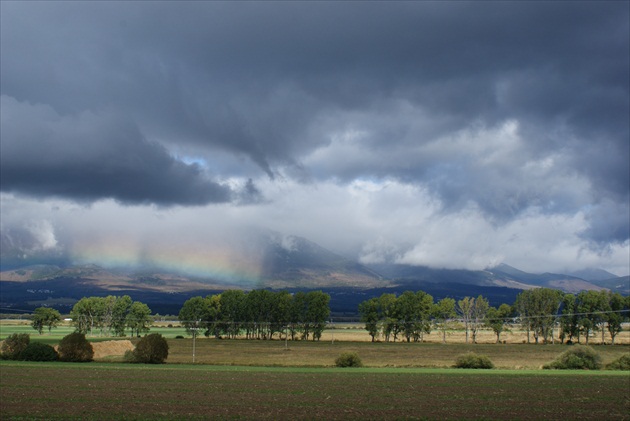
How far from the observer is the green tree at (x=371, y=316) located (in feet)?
504

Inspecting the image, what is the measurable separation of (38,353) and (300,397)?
47328mm

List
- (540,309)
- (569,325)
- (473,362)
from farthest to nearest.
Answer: (540,309) → (569,325) → (473,362)

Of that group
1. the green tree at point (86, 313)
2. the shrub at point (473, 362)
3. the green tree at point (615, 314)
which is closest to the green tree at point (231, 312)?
the green tree at point (86, 313)

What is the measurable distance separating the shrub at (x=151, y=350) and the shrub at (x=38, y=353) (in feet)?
33.4

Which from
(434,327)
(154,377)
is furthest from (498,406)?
(434,327)

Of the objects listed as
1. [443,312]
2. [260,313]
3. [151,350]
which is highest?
[443,312]

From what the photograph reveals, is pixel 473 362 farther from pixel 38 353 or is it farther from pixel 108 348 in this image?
pixel 38 353

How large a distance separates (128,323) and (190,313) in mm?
→ 17021

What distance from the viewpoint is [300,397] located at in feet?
119

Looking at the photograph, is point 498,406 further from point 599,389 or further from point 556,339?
point 556,339

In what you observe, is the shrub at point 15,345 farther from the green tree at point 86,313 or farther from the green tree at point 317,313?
the green tree at point 317,313

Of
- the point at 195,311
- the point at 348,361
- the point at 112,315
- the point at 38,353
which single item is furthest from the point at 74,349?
the point at 112,315

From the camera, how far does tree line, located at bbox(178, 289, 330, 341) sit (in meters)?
158

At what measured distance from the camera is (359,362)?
234 ft
